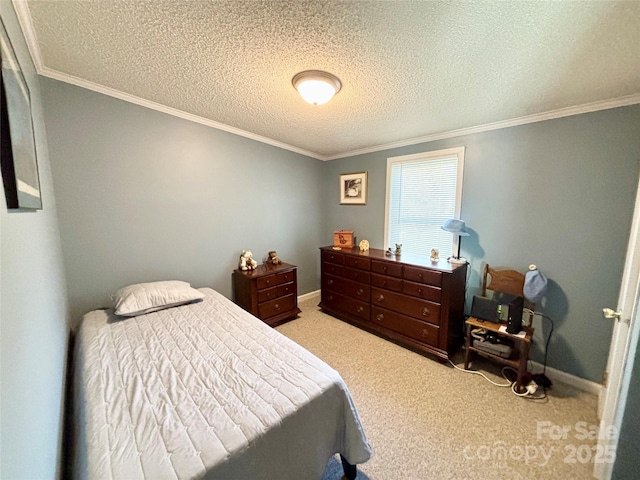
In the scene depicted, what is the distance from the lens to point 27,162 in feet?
3.04

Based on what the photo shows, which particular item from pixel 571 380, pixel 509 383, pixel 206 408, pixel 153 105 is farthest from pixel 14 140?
pixel 571 380

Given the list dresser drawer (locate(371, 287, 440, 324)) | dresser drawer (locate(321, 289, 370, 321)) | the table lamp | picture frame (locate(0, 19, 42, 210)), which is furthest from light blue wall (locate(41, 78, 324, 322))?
the table lamp

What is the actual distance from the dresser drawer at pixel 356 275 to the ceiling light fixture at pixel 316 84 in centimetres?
186

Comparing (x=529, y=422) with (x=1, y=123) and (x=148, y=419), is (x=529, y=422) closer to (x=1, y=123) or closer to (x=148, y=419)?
(x=148, y=419)

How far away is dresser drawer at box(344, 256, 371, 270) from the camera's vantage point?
2.80m

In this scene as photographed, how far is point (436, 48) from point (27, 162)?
1958mm

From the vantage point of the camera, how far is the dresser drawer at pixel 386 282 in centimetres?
254

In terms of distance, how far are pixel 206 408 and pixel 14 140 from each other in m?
1.23

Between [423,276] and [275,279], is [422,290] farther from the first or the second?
[275,279]

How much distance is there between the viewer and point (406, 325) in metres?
2.51

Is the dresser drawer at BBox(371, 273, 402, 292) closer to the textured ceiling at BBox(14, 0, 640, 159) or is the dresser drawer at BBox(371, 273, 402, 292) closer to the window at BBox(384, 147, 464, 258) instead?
the window at BBox(384, 147, 464, 258)

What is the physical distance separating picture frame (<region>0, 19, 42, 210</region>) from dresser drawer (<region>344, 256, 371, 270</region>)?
2.53m

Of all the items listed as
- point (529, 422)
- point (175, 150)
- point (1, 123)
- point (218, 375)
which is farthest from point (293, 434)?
point (175, 150)

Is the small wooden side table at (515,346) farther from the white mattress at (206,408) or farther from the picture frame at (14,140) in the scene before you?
the picture frame at (14,140)
